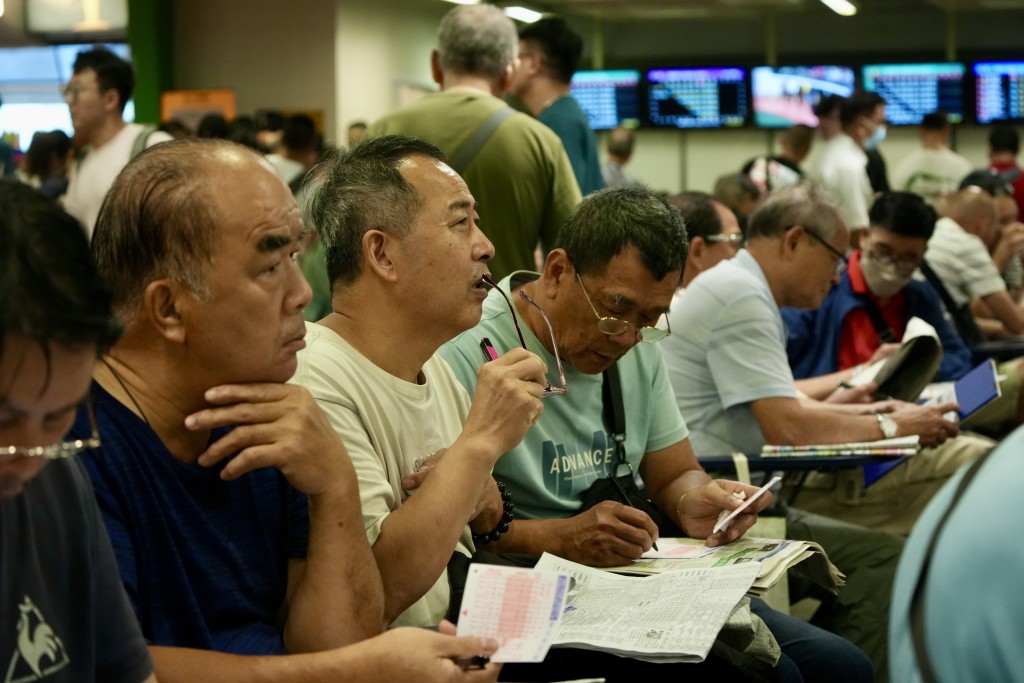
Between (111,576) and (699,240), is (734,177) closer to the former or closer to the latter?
(699,240)

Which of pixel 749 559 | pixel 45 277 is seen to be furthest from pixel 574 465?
pixel 45 277

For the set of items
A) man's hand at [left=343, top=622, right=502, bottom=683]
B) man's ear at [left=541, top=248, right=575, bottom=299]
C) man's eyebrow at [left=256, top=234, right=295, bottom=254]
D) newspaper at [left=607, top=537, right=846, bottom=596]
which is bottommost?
newspaper at [left=607, top=537, right=846, bottom=596]

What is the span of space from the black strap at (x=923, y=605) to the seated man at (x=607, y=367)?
1.31m

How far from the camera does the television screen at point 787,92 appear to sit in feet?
42.6

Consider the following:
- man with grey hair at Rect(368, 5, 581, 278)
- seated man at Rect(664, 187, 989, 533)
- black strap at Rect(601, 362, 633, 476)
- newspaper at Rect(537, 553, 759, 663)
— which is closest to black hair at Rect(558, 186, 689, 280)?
black strap at Rect(601, 362, 633, 476)

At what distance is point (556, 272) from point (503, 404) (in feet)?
→ 2.37

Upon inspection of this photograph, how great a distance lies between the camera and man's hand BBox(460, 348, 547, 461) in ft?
6.11

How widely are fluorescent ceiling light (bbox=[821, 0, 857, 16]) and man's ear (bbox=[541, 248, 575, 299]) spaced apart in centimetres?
1109

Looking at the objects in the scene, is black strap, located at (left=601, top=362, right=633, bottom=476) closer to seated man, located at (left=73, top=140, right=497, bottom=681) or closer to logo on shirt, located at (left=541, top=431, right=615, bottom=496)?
logo on shirt, located at (left=541, top=431, right=615, bottom=496)

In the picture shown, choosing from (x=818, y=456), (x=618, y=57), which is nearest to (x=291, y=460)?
(x=818, y=456)

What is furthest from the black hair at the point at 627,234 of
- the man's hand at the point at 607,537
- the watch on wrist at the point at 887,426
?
the watch on wrist at the point at 887,426

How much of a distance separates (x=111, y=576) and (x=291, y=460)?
0.32m

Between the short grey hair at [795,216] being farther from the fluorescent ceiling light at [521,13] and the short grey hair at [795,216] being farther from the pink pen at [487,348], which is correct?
the fluorescent ceiling light at [521,13]

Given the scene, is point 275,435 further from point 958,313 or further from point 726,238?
point 958,313
